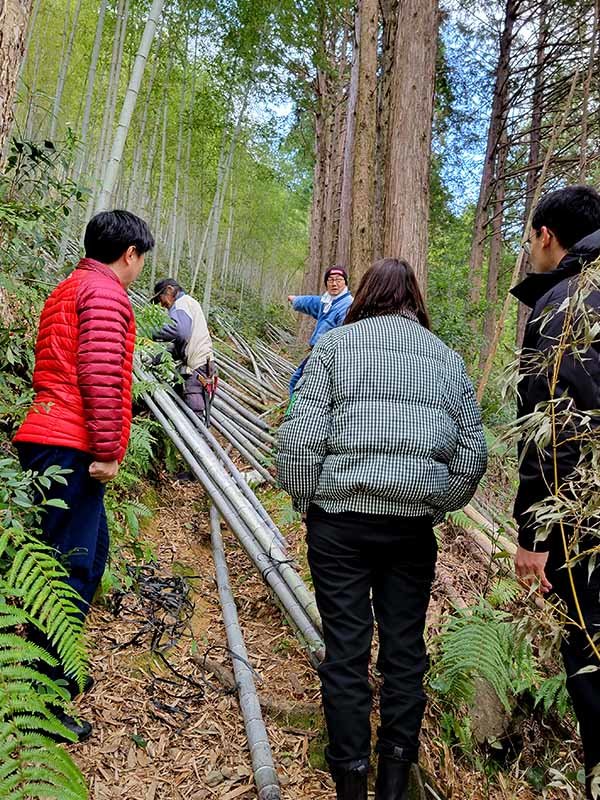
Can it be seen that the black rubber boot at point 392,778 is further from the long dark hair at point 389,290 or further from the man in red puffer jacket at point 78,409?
the long dark hair at point 389,290

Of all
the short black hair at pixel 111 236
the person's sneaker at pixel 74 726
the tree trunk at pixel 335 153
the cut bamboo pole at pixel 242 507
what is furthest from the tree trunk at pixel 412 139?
the tree trunk at pixel 335 153

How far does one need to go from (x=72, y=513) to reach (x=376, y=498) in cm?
107

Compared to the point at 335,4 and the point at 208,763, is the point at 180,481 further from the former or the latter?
the point at 335,4

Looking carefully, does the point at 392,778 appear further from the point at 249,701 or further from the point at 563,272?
the point at 563,272

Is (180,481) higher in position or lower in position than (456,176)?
lower

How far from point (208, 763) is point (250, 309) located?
48.8 ft

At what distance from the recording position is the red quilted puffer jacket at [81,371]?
179cm

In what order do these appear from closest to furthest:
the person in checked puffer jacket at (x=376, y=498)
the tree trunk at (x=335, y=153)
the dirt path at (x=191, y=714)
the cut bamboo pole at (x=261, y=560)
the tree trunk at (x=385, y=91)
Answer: the person in checked puffer jacket at (x=376, y=498) < the dirt path at (x=191, y=714) < the cut bamboo pole at (x=261, y=560) < the tree trunk at (x=385, y=91) < the tree trunk at (x=335, y=153)

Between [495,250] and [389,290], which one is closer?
[389,290]

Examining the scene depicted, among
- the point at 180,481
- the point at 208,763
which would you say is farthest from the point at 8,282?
the point at 180,481

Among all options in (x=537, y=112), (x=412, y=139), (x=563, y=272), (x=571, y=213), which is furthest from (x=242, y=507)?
(x=537, y=112)

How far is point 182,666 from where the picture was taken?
2295mm

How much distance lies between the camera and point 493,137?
30.3ft

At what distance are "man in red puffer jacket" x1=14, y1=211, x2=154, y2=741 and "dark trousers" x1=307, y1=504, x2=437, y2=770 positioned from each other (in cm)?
80
